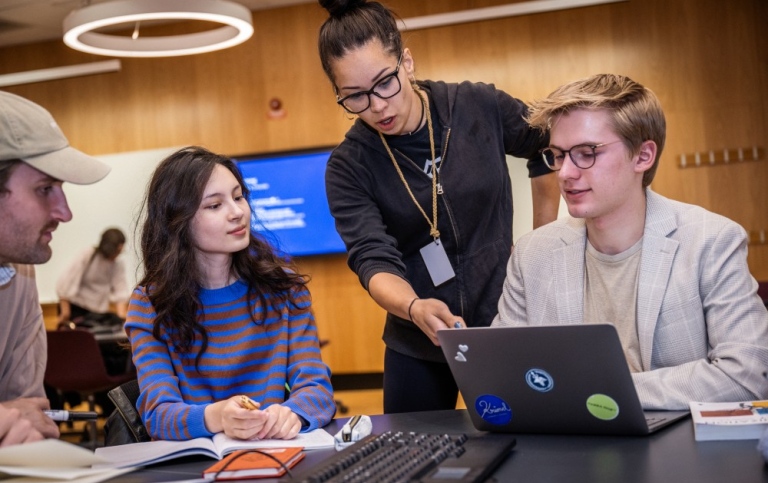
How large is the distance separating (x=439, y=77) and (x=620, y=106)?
5.83 meters

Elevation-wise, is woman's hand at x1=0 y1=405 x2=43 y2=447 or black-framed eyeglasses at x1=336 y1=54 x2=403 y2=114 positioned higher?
black-framed eyeglasses at x1=336 y1=54 x2=403 y2=114

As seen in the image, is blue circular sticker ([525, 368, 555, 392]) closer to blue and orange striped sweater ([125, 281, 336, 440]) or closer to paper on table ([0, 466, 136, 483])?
blue and orange striped sweater ([125, 281, 336, 440])

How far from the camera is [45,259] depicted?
1.86 meters

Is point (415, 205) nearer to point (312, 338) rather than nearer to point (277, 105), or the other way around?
point (312, 338)

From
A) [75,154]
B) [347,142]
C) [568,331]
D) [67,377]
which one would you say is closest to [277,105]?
[67,377]

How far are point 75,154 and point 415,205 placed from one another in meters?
0.96

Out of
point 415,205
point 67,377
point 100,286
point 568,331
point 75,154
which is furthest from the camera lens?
point 100,286

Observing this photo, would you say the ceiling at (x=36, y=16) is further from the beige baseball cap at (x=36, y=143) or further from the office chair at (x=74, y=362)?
the beige baseball cap at (x=36, y=143)

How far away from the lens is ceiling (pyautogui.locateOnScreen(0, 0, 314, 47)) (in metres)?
7.23

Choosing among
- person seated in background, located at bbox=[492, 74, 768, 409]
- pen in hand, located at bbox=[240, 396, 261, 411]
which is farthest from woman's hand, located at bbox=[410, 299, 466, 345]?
pen in hand, located at bbox=[240, 396, 261, 411]

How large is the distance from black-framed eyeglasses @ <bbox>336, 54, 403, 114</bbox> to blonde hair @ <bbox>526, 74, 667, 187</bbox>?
0.44 meters

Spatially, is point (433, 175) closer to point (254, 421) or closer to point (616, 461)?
point (254, 421)

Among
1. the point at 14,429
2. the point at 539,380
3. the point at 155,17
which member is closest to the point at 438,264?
the point at 539,380

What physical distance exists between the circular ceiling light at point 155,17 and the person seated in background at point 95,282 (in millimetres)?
1768
